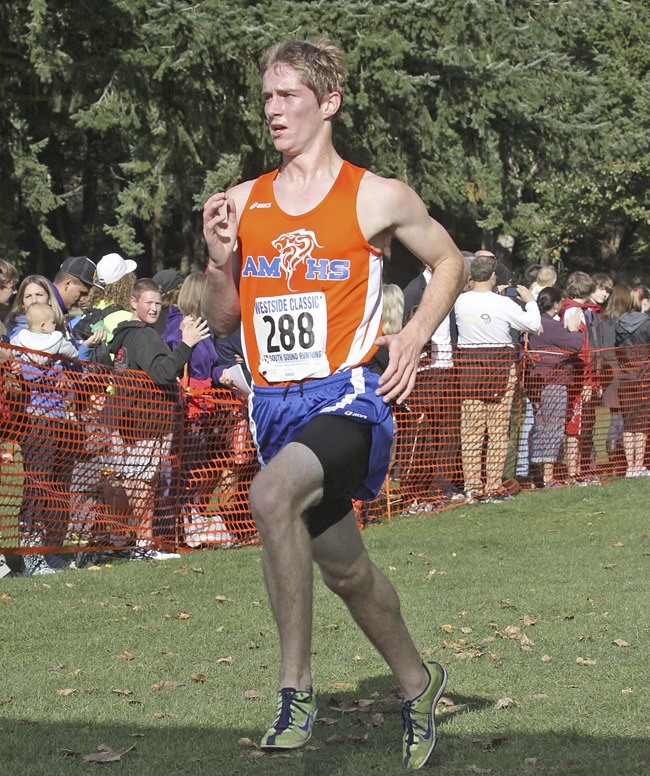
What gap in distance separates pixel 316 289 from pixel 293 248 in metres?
0.17

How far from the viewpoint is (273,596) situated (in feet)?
14.3

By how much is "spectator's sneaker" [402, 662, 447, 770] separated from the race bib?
4.00ft

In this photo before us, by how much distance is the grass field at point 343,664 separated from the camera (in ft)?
15.5

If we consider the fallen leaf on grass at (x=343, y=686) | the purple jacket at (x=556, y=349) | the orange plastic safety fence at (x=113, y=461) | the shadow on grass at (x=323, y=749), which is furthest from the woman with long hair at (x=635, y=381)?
the shadow on grass at (x=323, y=749)

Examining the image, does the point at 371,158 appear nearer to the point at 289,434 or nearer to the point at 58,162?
the point at 58,162

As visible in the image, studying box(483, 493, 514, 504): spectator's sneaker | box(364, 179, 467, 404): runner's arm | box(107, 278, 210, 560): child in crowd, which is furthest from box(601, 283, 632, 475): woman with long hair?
box(364, 179, 467, 404): runner's arm

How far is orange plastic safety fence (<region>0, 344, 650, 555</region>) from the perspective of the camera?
29.3 ft

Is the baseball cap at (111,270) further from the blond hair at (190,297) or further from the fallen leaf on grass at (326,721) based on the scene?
the fallen leaf on grass at (326,721)

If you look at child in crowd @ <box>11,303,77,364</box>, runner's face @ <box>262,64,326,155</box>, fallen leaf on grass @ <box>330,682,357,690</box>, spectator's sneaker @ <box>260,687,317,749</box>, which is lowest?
fallen leaf on grass @ <box>330,682,357,690</box>

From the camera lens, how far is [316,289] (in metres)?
4.61

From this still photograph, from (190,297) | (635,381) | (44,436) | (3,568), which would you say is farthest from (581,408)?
(3,568)

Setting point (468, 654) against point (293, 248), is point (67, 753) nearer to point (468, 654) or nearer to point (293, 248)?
point (293, 248)

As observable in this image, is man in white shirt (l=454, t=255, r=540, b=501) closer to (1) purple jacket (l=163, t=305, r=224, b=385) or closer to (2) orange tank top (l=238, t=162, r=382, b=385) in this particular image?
(1) purple jacket (l=163, t=305, r=224, b=385)

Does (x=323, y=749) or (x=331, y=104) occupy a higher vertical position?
(x=331, y=104)
